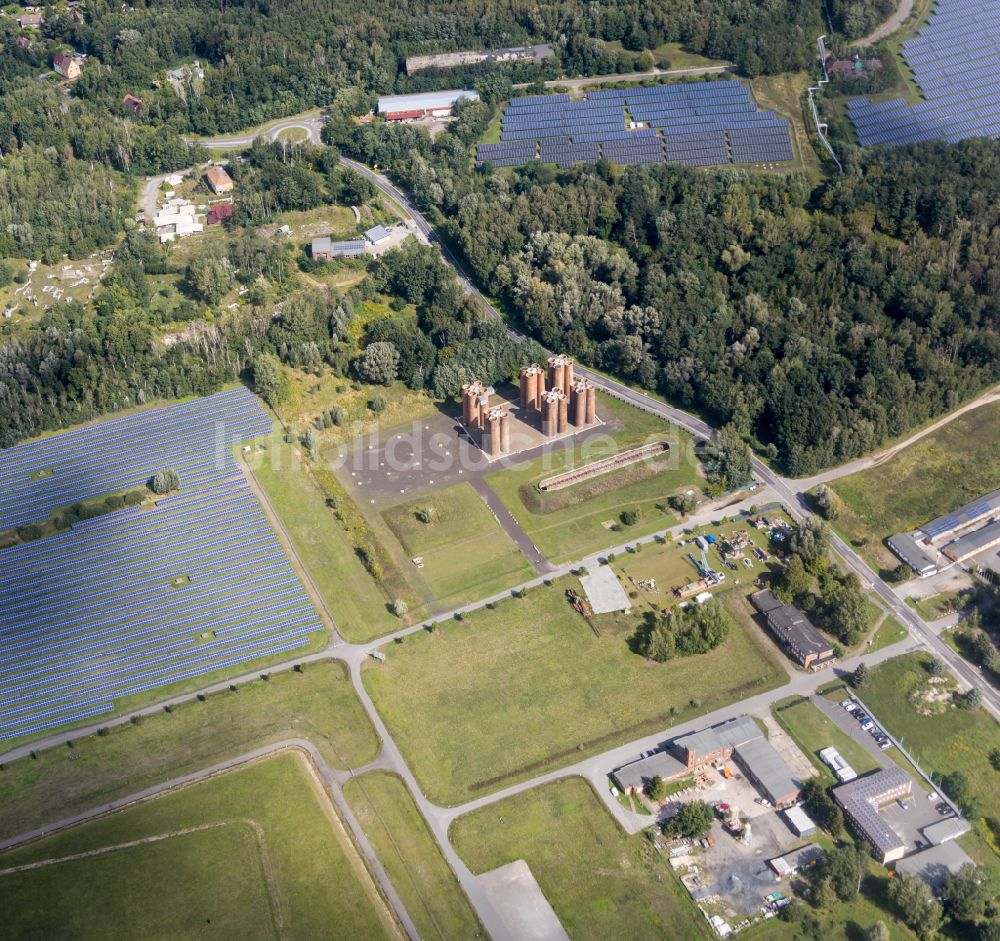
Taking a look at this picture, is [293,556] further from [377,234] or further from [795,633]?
[377,234]

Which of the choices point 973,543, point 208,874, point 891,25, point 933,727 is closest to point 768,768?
point 933,727

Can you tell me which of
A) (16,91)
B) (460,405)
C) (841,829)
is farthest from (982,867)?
(16,91)

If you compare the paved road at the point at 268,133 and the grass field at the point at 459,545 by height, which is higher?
the paved road at the point at 268,133

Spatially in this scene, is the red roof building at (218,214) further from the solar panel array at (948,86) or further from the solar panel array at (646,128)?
the solar panel array at (948,86)

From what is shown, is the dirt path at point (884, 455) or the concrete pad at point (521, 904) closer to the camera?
the concrete pad at point (521, 904)

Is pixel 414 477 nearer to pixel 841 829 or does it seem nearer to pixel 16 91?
pixel 841 829

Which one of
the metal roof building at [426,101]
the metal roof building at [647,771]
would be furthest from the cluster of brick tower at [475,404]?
the metal roof building at [426,101]

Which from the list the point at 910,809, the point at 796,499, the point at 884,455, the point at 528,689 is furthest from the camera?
the point at 884,455

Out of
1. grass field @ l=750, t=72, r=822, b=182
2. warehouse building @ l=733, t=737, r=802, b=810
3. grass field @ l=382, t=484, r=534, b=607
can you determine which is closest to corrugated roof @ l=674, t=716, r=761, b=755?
warehouse building @ l=733, t=737, r=802, b=810
